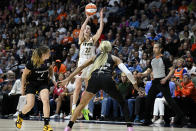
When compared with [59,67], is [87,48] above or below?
above

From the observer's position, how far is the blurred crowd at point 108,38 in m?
13.4

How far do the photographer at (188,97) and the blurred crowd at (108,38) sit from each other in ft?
0.10

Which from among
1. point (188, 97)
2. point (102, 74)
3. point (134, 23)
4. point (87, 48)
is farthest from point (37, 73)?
point (134, 23)

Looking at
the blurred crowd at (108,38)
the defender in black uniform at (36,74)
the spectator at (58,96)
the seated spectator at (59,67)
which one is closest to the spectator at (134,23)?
the blurred crowd at (108,38)

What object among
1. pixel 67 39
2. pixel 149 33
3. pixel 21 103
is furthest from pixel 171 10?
pixel 21 103

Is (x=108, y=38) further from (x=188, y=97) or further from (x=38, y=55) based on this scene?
(x=38, y=55)

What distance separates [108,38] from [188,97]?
5991 millimetres

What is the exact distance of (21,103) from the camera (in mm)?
14531

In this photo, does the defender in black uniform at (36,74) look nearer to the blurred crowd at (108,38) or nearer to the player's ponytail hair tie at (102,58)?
the player's ponytail hair tie at (102,58)

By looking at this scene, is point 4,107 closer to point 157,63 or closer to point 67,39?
point 67,39

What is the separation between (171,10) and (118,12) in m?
2.73

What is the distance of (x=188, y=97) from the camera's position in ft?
39.1

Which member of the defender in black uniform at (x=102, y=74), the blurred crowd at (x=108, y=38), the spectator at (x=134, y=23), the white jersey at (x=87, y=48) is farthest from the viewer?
the spectator at (x=134, y=23)

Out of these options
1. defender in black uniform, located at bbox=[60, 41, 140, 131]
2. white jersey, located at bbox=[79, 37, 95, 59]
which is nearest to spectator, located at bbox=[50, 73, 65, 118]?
white jersey, located at bbox=[79, 37, 95, 59]
